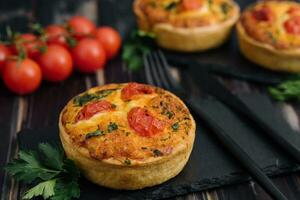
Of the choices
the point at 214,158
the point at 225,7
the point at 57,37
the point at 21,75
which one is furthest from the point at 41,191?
the point at 225,7

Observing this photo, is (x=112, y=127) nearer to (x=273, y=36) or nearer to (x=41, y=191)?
(x=41, y=191)

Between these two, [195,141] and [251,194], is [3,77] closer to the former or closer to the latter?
[195,141]

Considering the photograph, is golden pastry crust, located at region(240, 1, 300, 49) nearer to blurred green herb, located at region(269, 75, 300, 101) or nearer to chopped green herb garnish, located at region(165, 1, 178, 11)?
blurred green herb, located at region(269, 75, 300, 101)

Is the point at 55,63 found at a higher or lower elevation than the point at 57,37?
lower

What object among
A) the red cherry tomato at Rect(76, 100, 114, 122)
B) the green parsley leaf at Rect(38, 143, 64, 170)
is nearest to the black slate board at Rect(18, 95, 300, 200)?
the green parsley leaf at Rect(38, 143, 64, 170)

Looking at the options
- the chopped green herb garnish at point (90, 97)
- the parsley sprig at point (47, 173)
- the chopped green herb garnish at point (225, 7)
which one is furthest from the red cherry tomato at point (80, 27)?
the parsley sprig at point (47, 173)

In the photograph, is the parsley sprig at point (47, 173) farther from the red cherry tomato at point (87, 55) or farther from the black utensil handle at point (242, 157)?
the red cherry tomato at point (87, 55)
